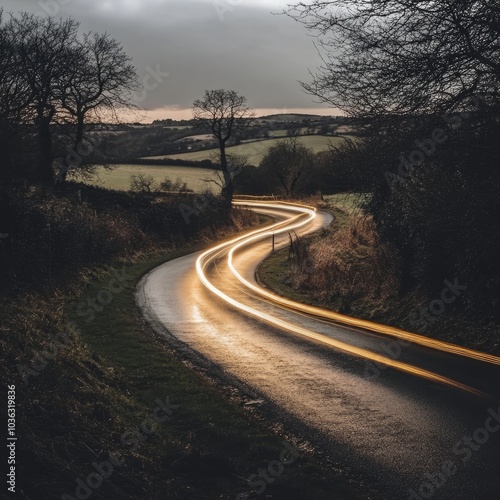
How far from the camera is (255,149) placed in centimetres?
8675

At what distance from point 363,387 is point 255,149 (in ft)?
260

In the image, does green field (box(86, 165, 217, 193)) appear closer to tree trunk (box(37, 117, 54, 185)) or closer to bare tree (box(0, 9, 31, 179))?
tree trunk (box(37, 117, 54, 185))

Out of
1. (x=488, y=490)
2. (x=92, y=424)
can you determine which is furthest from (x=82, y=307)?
(x=488, y=490)

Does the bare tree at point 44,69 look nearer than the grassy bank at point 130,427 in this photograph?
No

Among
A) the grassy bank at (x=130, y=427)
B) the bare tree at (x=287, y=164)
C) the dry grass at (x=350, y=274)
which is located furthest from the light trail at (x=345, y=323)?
the bare tree at (x=287, y=164)

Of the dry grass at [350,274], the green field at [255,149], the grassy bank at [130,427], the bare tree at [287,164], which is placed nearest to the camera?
the grassy bank at [130,427]

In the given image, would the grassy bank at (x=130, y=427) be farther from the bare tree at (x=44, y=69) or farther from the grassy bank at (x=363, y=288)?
the bare tree at (x=44, y=69)

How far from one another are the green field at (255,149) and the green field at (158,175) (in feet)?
29.1

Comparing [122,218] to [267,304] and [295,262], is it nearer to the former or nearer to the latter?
[295,262]

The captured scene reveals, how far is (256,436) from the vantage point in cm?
786

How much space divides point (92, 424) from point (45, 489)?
2.01 m


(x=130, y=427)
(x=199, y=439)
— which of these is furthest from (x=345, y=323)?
(x=130, y=427)

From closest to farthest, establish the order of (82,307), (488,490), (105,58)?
(488,490), (82,307), (105,58)

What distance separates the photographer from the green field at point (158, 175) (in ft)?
172
